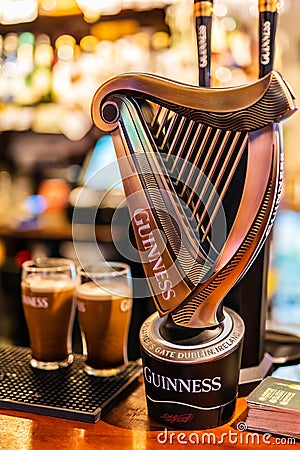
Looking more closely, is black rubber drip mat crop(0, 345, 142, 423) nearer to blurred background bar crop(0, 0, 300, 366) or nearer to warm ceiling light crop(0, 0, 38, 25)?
blurred background bar crop(0, 0, 300, 366)

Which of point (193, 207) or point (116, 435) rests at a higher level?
point (193, 207)

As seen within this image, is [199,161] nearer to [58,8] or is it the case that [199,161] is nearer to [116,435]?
[116,435]

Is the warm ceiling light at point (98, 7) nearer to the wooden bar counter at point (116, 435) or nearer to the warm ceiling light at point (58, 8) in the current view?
the warm ceiling light at point (58, 8)

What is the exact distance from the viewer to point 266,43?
41.1 inches

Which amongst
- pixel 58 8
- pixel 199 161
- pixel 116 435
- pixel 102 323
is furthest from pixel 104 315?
pixel 58 8

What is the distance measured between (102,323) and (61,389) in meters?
0.15

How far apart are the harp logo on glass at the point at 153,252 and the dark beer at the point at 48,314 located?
267mm

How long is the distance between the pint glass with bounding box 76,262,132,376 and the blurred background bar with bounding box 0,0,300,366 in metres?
2.05

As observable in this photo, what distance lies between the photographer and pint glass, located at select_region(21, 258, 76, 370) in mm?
1326

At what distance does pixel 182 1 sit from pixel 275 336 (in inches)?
96.8

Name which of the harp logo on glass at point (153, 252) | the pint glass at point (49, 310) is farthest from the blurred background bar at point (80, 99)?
Result: the harp logo on glass at point (153, 252)

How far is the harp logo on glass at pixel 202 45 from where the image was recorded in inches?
42.8

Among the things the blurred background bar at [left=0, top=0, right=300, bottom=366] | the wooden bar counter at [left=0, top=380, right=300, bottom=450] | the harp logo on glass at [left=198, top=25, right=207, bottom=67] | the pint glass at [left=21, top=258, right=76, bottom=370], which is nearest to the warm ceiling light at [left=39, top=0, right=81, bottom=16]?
the blurred background bar at [left=0, top=0, right=300, bottom=366]

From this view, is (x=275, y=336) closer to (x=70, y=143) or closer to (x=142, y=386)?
(x=142, y=386)
